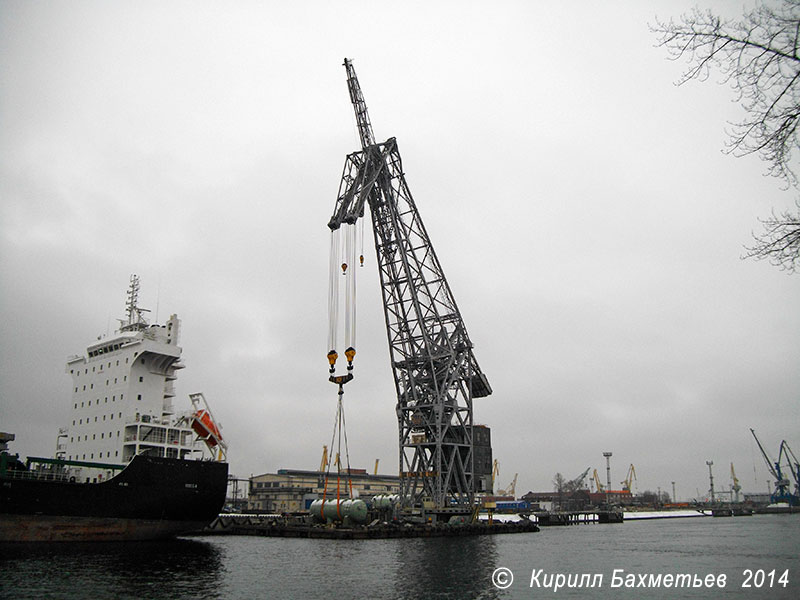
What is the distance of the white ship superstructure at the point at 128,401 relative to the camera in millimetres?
39250

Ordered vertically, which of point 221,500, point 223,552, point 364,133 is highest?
point 364,133

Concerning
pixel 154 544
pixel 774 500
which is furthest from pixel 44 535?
pixel 774 500

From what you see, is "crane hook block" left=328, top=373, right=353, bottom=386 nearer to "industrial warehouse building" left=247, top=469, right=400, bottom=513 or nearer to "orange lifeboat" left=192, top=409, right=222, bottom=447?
"orange lifeboat" left=192, top=409, right=222, bottom=447

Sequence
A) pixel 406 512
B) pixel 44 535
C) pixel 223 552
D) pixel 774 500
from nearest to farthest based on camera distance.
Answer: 1. pixel 44 535
2. pixel 223 552
3. pixel 406 512
4. pixel 774 500

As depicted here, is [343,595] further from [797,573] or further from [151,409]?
[151,409]

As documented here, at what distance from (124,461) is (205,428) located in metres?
5.12

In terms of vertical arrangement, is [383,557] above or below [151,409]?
below

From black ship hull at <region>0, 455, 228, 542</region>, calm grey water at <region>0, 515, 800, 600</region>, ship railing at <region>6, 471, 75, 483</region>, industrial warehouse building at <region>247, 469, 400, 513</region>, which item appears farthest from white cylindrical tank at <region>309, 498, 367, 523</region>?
industrial warehouse building at <region>247, 469, 400, 513</region>

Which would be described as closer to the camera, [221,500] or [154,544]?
[154,544]

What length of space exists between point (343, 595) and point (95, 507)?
62.8ft

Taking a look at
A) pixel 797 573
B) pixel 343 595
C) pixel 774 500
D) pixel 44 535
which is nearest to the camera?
pixel 343 595

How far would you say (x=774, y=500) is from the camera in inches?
6900

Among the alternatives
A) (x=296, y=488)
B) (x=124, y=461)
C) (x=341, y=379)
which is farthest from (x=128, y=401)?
(x=296, y=488)

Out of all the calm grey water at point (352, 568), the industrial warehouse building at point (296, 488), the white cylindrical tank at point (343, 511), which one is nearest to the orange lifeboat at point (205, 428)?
the calm grey water at point (352, 568)
